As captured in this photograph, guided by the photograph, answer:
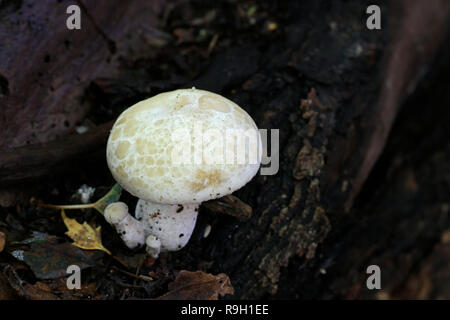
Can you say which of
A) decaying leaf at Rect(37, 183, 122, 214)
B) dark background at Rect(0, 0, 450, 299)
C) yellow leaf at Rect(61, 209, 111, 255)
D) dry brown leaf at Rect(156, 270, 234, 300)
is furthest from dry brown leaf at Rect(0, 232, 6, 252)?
dry brown leaf at Rect(156, 270, 234, 300)

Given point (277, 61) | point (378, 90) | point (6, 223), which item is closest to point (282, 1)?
point (277, 61)

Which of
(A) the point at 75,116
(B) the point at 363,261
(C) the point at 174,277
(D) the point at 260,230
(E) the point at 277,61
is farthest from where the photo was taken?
(B) the point at 363,261

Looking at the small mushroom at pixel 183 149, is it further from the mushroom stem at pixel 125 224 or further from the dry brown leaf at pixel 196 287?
the dry brown leaf at pixel 196 287

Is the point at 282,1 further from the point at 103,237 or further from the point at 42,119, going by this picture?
the point at 103,237

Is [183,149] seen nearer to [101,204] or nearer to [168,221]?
[168,221]

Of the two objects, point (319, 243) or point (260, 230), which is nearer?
point (260, 230)

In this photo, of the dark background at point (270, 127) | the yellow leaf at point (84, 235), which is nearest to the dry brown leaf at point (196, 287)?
the dark background at point (270, 127)

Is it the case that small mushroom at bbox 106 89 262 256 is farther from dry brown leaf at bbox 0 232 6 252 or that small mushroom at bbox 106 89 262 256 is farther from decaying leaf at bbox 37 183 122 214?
dry brown leaf at bbox 0 232 6 252
